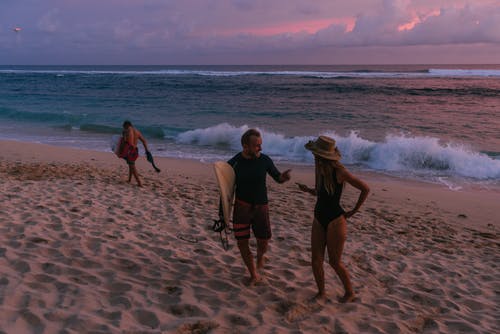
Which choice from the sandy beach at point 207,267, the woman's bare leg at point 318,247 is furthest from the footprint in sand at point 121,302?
the woman's bare leg at point 318,247

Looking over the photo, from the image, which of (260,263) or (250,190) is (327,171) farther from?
(260,263)

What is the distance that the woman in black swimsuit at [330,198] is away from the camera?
11.3 ft

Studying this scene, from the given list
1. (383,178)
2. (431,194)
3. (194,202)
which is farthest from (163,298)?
(383,178)

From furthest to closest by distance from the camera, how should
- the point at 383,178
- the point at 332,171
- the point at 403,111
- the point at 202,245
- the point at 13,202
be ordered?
1. the point at 403,111
2. the point at 383,178
3. the point at 13,202
4. the point at 202,245
5. the point at 332,171

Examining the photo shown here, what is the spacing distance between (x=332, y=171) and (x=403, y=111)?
22580 millimetres

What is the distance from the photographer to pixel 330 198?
3.53m

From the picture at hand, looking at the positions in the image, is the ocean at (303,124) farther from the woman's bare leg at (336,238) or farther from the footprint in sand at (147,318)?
the footprint in sand at (147,318)

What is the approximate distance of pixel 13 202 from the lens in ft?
20.6

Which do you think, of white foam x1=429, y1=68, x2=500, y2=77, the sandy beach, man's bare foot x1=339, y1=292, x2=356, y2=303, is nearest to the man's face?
the sandy beach

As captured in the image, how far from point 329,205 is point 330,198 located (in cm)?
6

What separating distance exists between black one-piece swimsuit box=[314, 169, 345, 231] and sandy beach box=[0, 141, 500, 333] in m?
0.82

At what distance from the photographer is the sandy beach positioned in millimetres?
3404

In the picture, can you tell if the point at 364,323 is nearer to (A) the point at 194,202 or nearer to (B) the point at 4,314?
(B) the point at 4,314

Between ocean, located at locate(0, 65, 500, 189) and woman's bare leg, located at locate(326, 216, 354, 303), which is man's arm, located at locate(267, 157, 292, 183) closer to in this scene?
woman's bare leg, located at locate(326, 216, 354, 303)
